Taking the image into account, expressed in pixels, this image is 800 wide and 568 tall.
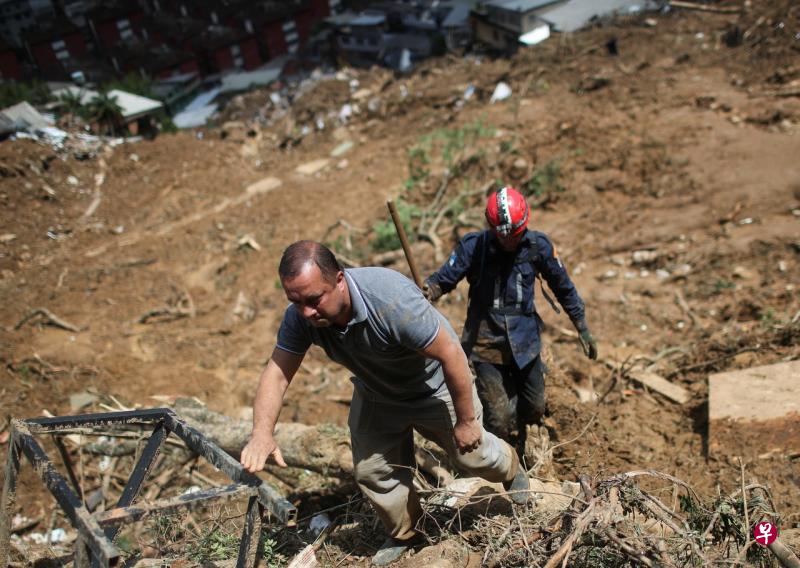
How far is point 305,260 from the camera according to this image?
2.21 m

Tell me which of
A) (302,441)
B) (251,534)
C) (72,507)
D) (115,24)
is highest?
(115,24)

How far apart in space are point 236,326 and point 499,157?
188 inches

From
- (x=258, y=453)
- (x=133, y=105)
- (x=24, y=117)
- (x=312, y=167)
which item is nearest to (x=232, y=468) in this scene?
(x=258, y=453)

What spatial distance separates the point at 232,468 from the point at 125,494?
409mm

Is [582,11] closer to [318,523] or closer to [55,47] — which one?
[318,523]

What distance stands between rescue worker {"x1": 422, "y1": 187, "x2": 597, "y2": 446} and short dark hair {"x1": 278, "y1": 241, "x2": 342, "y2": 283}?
4.30ft

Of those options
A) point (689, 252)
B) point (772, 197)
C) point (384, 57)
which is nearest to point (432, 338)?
point (689, 252)

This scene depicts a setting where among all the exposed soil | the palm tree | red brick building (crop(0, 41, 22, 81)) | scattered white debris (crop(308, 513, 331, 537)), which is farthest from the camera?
red brick building (crop(0, 41, 22, 81))

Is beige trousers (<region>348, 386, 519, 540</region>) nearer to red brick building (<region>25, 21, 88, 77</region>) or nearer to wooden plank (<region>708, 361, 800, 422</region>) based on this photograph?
wooden plank (<region>708, 361, 800, 422</region>)

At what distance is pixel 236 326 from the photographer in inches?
288

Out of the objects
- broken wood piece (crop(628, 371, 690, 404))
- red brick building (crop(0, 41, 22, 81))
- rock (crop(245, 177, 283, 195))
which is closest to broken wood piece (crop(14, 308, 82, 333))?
rock (crop(245, 177, 283, 195))

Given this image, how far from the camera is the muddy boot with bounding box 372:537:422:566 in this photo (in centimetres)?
303

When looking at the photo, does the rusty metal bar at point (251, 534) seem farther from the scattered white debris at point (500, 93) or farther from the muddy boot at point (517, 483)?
the scattered white debris at point (500, 93)

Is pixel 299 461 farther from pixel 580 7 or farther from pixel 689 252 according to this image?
pixel 580 7
